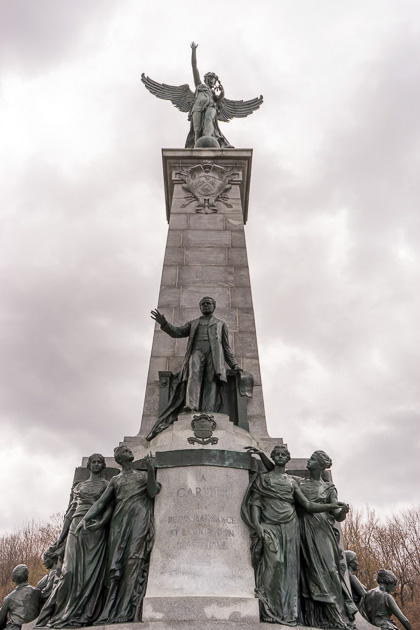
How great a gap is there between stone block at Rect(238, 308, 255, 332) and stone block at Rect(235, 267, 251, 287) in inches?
30.0

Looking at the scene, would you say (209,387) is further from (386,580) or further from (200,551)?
(386,580)

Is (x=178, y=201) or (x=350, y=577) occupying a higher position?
(x=178, y=201)

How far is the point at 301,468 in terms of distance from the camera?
10328 mm

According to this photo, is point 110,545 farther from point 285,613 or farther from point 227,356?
point 227,356

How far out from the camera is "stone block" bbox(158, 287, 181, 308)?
42.6 feet

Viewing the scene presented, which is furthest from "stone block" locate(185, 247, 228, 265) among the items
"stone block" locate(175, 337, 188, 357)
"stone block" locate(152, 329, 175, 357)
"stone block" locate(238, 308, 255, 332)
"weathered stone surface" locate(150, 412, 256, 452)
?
"weathered stone surface" locate(150, 412, 256, 452)

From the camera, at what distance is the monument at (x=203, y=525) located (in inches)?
310

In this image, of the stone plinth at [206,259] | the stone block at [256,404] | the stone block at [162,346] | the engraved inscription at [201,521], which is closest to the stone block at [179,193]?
the stone plinth at [206,259]

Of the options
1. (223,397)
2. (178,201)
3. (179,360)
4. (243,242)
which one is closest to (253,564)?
(223,397)

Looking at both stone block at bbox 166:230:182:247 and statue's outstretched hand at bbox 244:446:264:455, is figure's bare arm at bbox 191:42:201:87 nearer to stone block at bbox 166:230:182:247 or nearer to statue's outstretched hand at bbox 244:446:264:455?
stone block at bbox 166:230:182:247

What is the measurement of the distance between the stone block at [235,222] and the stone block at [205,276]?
1.35m

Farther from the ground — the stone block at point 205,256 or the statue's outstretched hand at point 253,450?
the stone block at point 205,256

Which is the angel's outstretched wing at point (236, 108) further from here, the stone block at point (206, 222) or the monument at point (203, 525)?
the monument at point (203, 525)

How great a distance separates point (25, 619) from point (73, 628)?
1.21 m
